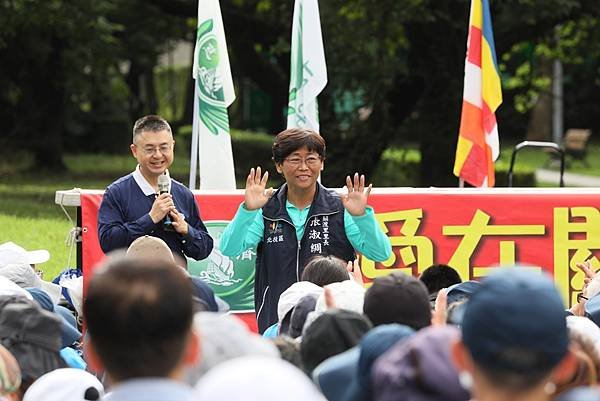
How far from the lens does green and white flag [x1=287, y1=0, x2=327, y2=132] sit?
11.6 meters

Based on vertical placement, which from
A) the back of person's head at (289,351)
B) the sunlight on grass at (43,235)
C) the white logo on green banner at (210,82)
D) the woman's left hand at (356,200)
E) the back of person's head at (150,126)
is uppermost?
the white logo on green banner at (210,82)

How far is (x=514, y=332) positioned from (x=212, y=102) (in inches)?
320

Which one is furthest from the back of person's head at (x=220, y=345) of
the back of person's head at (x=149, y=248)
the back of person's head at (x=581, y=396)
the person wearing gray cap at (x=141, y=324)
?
the back of person's head at (x=149, y=248)

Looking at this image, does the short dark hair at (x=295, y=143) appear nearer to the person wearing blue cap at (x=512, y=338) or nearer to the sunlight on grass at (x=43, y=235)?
the person wearing blue cap at (x=512, y=338)

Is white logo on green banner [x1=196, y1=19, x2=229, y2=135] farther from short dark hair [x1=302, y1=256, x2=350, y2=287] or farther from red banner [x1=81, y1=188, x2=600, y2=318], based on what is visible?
short dark hair [x1=302, y1=256, x2=350, y2=287]

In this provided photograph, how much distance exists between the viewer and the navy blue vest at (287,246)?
24.2 feet

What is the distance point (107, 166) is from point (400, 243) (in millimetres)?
23596

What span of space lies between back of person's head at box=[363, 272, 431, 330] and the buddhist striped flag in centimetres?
721

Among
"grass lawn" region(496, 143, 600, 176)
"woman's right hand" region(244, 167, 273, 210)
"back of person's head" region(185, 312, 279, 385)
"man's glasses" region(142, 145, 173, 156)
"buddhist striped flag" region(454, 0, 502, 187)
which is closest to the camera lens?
"back of person's head" region(185, 312, 279, 385)

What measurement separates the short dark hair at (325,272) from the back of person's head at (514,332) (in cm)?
287

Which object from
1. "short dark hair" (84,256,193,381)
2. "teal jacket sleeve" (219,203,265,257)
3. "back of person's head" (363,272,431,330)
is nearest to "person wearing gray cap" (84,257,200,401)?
"short dark hair" (84,256,193,381)

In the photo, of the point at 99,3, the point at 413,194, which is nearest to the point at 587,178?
the point at 99,3

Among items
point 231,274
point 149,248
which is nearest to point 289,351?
point 149,248

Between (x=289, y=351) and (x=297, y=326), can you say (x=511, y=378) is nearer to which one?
(x=289, y=351)
